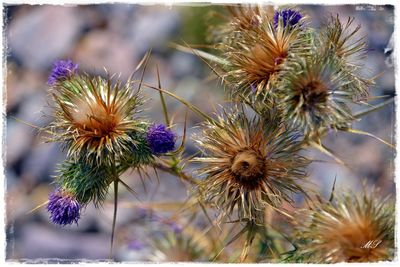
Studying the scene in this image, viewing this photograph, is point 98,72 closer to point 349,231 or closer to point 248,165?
point 248,165

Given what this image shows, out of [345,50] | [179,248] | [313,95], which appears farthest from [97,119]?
[179,248]

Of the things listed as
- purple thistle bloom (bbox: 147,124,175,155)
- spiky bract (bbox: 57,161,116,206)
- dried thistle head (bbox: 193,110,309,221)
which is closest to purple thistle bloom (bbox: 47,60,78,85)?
spiky bract (bbox: 57,161,116,206)

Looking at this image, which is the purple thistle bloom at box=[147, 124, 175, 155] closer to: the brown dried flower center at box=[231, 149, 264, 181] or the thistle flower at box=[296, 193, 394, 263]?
the brown dried flower center at box=[231, 149, 264, 181]

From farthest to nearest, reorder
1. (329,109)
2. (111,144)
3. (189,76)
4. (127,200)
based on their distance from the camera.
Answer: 1. (189,76)
2. (127,200)
3. (111,144)
4. (329,109)

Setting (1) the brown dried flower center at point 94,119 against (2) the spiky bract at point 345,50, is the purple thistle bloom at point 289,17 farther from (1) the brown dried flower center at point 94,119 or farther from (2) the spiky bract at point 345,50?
(1) the brown dried flower center at point 94,119

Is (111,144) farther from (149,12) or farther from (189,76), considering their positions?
(149,12)

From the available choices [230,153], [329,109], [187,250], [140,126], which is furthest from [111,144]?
[187,250]

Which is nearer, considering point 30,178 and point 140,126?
point 140,126
